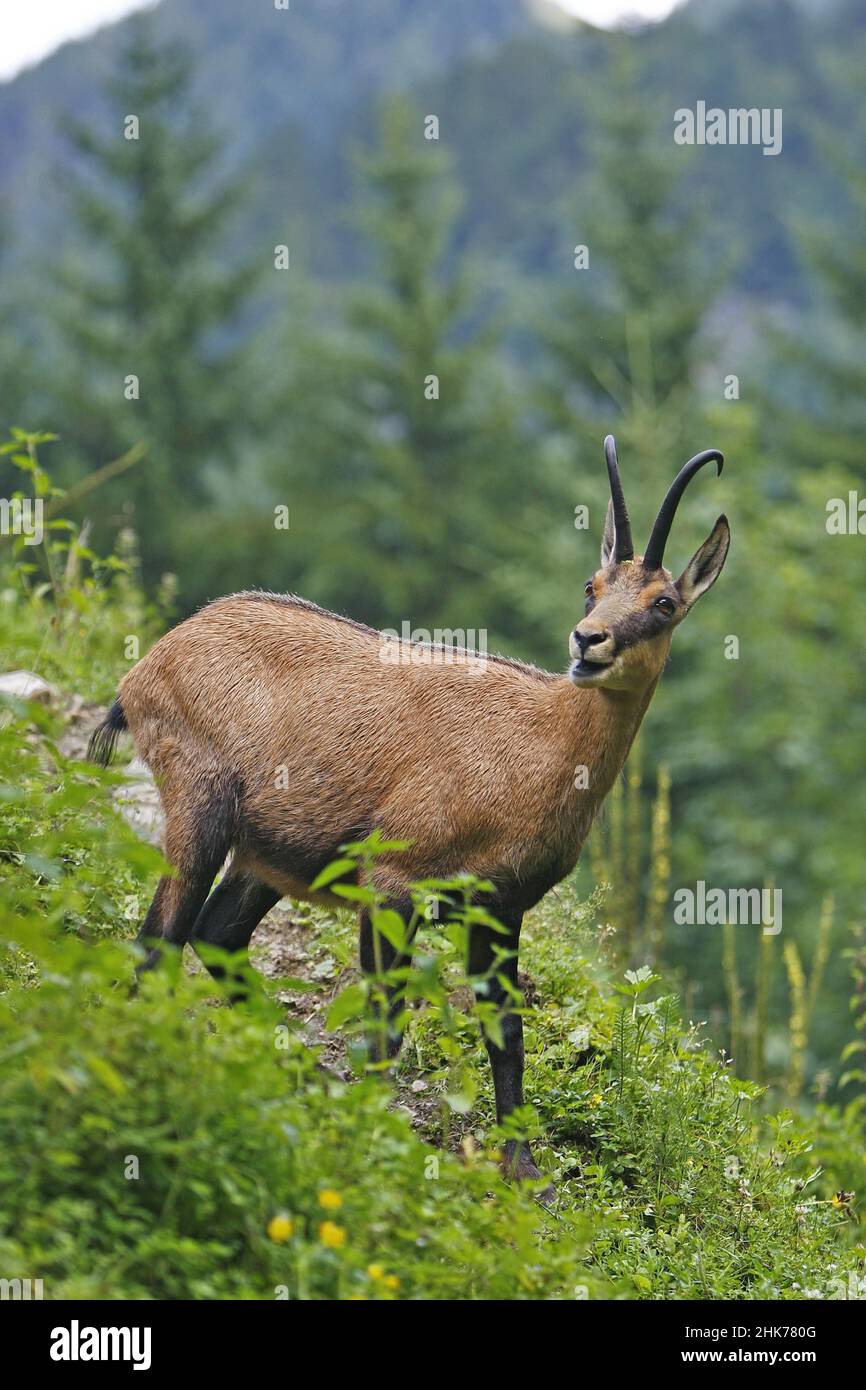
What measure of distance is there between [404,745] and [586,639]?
91cm

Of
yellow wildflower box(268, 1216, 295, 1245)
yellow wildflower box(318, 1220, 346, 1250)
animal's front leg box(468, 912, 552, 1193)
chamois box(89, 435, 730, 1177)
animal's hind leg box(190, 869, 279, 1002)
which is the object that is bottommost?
yellow wildflower box(318, 1220, 346, 1250)

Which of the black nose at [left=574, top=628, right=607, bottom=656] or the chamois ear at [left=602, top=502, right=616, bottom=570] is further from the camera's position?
the chamois ear at [left=602, top=502, right=616, bottom=570]

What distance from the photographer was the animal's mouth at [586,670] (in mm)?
6114

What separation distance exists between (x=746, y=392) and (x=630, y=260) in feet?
13.3

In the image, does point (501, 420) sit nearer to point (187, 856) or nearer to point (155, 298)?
point (155, 298)

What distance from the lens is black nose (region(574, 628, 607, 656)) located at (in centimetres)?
Result: 612

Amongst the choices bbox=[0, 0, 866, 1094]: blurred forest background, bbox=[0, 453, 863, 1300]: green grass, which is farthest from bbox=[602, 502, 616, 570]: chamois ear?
bbox=[0, 0, 866, 1094]: blurred forest background

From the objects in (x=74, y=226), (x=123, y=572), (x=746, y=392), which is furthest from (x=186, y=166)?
(x=123, y=572)

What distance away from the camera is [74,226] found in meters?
34.5

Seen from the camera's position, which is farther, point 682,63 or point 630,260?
point 682,63

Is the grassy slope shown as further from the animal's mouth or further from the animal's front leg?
the animal's mouth

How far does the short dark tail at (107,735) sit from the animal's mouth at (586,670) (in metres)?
2.02
